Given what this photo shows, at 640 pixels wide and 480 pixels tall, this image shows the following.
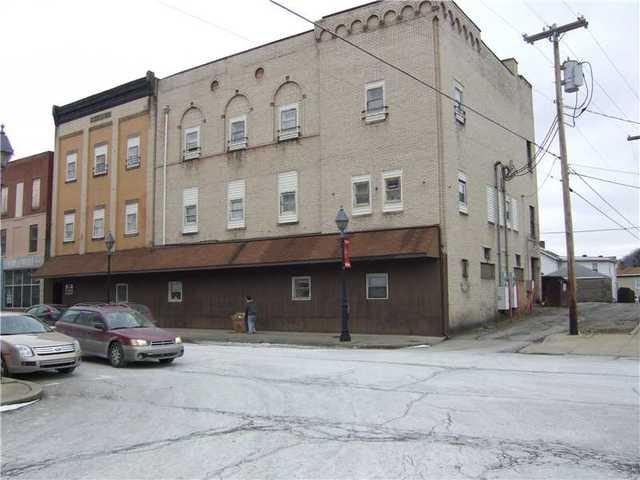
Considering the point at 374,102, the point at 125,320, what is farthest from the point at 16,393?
the point at 374,102

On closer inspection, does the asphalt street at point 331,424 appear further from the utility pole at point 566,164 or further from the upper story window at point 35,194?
the upper story window at point 35,194

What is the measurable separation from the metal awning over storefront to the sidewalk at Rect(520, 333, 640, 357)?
5158mm

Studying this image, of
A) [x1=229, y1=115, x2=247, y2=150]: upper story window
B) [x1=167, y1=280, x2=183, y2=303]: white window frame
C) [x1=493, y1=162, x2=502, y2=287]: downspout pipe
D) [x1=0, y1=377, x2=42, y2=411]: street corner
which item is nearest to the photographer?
[x1=0, y1=377, x2=42, y2=411]: street corner

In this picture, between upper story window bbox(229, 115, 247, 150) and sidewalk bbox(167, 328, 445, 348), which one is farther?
upper story window bbox(229, 115, 247, 150)

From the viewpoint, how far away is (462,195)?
84.0 ft

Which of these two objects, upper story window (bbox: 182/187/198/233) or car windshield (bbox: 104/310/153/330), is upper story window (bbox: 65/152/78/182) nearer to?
upper story window (bbox: 182/187/198/233)

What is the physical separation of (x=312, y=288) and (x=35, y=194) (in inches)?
944

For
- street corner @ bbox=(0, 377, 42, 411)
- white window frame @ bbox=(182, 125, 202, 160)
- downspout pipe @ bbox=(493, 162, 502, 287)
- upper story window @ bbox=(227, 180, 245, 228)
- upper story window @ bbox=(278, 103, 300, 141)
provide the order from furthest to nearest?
white window frame @ bbox=(182, 125, 202, 160) → upper story window @ bbox=(227, 180, 245, 228) → downspout pipe @ bbox=(493, 162, 502, 287) → upper story window @ bbox=(278, 103, 300, 141) → street corner @ bbox=(0, 377, 42, 411)

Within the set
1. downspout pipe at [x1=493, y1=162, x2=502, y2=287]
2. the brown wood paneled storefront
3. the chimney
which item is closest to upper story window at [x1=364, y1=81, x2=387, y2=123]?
the brown wood paneled storefront

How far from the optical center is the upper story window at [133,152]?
34094 mm

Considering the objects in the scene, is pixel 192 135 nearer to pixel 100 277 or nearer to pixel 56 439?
pixel 100 277

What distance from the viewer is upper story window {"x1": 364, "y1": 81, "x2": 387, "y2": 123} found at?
2523cm

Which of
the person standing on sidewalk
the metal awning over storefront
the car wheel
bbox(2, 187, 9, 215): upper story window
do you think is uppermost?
bbox(2, 187, 9, 215): upper story window

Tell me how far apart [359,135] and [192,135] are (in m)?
10.5
